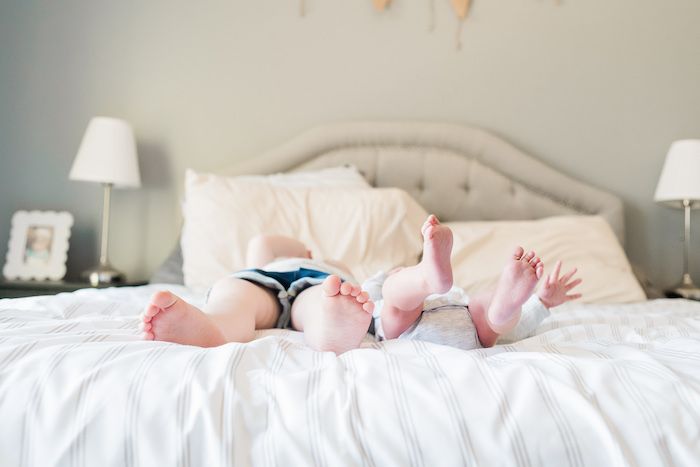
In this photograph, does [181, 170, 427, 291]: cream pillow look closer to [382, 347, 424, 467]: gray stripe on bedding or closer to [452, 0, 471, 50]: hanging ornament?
[452, 0, 471, 50]: hanging ornament

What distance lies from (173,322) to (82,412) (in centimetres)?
22

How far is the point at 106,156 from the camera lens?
2.23 meters

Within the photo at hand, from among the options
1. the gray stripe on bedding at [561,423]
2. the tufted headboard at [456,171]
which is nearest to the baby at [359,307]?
the gray stripe on bedding at [561,423]

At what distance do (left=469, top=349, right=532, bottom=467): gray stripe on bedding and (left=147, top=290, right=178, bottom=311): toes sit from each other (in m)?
0.41

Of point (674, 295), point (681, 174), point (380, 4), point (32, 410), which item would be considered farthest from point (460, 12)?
point (32, 410)

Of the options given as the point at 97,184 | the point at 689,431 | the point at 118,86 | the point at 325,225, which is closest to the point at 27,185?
the point at 97,184

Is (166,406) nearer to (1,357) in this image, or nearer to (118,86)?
(1,357)

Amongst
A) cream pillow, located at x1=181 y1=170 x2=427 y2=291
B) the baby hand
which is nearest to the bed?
the baby hand

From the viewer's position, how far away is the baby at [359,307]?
0.82 metres

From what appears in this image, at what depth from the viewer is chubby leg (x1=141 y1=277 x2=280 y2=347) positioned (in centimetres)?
80

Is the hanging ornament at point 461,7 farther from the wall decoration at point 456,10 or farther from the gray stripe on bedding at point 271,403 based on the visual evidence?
the gray stripe on bedding at point 271,403

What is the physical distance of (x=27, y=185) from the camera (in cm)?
251

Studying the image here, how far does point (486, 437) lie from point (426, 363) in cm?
13

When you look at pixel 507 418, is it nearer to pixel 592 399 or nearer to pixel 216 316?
pixel 592 399
